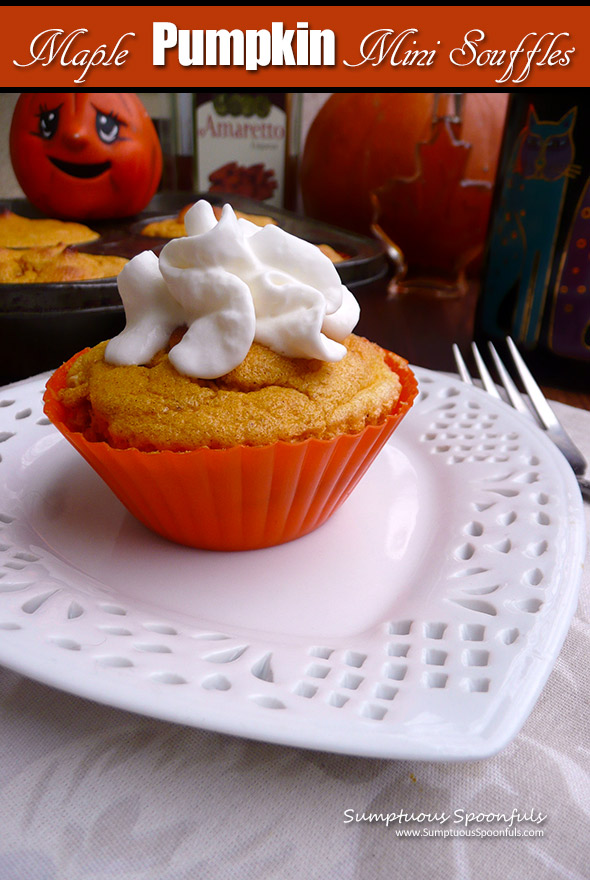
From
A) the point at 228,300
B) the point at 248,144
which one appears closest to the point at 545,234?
the point at 228,300

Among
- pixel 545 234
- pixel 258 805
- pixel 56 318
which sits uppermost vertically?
pixel 545 234

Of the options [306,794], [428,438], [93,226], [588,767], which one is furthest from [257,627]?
[93,226]

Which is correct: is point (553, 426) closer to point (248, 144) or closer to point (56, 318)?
point (56, 318)

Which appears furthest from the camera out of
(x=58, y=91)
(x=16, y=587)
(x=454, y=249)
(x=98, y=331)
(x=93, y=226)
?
(x=454, y=249)

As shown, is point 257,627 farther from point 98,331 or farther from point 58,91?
point 58,91

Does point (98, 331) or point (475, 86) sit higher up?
point (475, 86)

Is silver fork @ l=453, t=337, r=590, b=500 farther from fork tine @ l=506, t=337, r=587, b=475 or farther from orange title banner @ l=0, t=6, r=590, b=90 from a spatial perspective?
orange title banner @ l=0, t=6, r=590, b=90

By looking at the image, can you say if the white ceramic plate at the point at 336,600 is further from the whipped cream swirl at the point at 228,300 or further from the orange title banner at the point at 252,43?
the orange title banner at the point at 252,43
